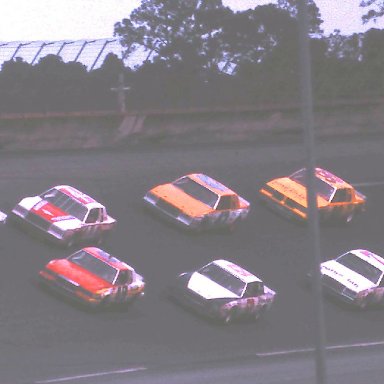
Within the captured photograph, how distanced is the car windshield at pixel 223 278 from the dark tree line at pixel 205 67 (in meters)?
10.2

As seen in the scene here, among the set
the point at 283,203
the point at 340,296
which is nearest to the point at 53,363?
the point at 340,296

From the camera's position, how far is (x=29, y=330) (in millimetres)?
15492

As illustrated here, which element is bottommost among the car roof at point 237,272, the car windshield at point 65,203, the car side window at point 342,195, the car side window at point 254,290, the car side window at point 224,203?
the car windshield at point 65,203

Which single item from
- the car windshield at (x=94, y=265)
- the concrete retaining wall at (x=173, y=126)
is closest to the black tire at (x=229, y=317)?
the car windshield at (x=94, y=265)

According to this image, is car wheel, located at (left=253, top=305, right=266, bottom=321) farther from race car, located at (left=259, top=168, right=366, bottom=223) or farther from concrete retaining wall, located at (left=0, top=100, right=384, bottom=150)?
concrete retaining wall, located at (left=0, top=100, right=384, bottom=150)

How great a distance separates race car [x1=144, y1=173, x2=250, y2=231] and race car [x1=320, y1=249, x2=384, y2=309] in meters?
2.36

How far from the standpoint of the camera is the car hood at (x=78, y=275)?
16.5m

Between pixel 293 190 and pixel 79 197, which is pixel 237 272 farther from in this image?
pixel 293 190

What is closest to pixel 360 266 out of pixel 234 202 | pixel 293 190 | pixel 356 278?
pixel 356 278

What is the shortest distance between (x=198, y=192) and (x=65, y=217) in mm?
3023

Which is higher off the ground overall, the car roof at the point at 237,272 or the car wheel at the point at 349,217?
the car wheel at the point at 349,217

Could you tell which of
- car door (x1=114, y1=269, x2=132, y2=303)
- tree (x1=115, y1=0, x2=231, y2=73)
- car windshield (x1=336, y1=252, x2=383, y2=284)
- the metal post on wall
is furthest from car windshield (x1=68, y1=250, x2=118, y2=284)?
tree (x1=115, y1=0, x2=231, y2=73)

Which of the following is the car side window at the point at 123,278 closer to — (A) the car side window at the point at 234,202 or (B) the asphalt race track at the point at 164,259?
(B) the asphalt race track at the point at 164,259

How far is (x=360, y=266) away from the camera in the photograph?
18.9m
